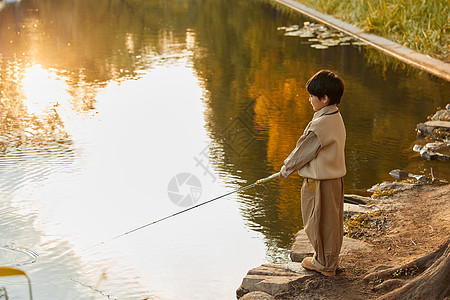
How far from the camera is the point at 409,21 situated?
1616 cm

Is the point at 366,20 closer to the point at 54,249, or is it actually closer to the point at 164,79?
the point at 164,79

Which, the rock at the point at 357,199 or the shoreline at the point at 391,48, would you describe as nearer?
the rock at the point at 357,199

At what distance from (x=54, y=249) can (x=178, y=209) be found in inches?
54.7

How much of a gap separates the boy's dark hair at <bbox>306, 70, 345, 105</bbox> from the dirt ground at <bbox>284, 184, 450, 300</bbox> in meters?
1.20

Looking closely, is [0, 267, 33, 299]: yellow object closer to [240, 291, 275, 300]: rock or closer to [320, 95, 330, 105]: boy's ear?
[240, 291, 275, 300]: rock

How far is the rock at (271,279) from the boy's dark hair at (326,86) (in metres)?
1.19

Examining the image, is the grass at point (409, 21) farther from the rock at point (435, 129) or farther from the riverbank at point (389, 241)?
the riverbank at point (389, 241)

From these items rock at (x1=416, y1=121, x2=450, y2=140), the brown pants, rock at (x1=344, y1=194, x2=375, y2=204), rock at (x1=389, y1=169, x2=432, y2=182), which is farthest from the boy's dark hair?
rock at (x1=416, y1=121, x2=450, y2=140)

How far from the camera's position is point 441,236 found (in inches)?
199

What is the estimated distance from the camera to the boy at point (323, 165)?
4195 mm

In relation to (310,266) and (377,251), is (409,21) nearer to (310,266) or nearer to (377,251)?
(377,251)

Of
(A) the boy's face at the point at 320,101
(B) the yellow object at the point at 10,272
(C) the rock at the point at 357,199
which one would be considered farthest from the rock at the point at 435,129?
(B) the yellow object at the point at 10,272

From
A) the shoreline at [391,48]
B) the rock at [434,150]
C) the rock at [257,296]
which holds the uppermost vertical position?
the rock at [257,296]

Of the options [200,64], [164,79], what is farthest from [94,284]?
[200,64]
